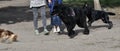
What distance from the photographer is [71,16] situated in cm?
1245

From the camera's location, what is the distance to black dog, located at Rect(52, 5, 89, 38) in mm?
12188

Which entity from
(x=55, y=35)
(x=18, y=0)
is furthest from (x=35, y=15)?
(x=18, y=0)

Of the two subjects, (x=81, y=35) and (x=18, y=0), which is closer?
(x=81, y=35)

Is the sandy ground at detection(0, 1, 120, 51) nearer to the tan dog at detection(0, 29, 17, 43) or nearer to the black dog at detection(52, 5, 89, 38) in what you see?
the tan dog at detection(0, 29, 17, 43)

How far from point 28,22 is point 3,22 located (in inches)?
42.9

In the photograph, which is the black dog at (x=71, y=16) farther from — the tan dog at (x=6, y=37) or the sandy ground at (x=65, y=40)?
the tan dog at (x=6, y=37)

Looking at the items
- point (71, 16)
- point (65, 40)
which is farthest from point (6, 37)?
point (71, 16)

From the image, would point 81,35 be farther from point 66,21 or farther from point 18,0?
point 18,0

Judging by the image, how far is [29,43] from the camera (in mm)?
11992

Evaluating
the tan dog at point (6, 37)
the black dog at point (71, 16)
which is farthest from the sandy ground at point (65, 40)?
the black dog at point (71, 16)

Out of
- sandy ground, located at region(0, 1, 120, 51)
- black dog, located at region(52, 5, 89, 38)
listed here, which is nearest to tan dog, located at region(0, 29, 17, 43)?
sandy ground, located at region(0, 1, 120, 51)

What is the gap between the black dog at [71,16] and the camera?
1219cm

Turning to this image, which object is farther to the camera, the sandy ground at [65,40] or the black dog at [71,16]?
the black dog at [71,16]

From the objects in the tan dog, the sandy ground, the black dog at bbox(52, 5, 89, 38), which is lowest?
the sandy ground
